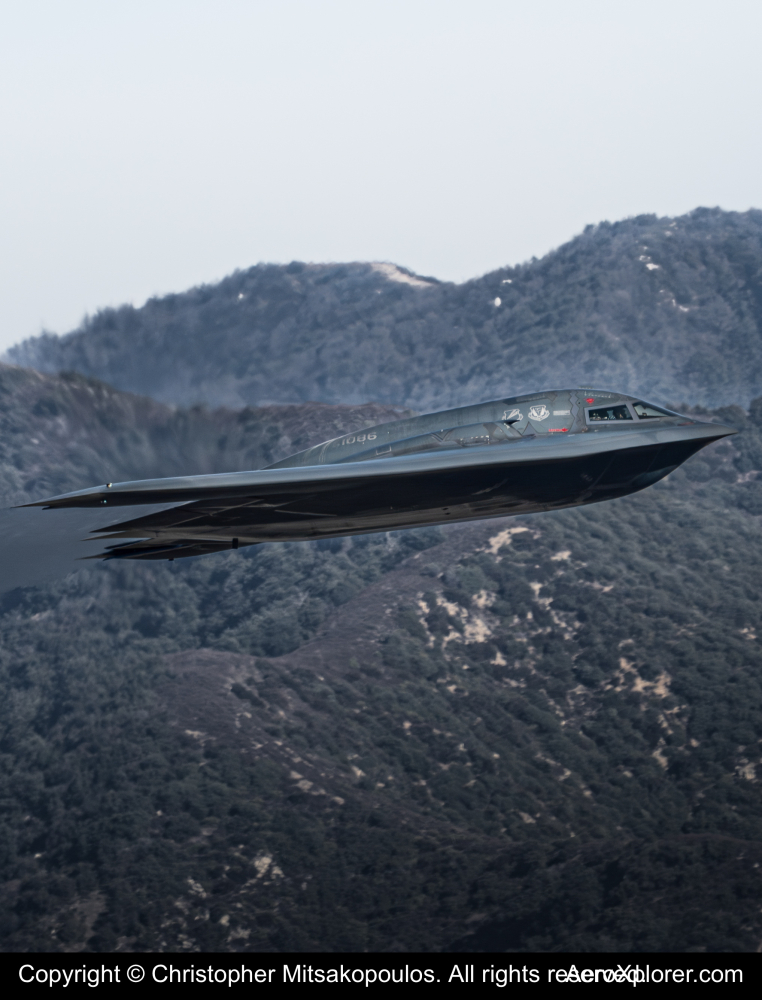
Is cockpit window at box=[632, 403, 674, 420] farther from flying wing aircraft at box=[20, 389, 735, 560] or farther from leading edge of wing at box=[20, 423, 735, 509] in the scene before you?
leading edge of wing at box=[20, 423, 735, 509]

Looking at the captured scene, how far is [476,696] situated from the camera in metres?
62.6

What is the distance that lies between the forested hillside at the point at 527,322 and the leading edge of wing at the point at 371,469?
125ft

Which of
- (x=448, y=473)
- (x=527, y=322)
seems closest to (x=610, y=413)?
(x=448, y=473)

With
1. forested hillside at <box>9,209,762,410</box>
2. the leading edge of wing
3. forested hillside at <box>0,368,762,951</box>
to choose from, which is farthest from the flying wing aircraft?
forested hillside at <box>9,209,762,410</box>

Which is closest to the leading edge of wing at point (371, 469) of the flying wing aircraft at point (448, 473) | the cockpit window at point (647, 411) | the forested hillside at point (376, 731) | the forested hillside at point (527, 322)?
the flying wing aircraft at point (448, 473)

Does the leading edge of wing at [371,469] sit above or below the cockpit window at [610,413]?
below

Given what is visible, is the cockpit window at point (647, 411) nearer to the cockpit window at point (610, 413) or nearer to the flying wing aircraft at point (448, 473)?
the flying wing aircraft at point (448, 473)

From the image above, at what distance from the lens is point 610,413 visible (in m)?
19.5

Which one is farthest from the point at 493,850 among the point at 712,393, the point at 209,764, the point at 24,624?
the point at 712,393

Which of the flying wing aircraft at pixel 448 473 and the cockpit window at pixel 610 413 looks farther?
the cockpit window at pixel 610 413

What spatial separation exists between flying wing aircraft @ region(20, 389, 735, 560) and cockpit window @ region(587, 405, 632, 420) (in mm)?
33

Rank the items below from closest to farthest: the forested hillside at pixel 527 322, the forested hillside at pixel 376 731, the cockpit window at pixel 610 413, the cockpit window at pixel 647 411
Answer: the cockpit window at pixel 610 413
the cockpit window at pixel 647 411
the forested hillside at pixel 376 731
the forested hillside at pixel 527 322

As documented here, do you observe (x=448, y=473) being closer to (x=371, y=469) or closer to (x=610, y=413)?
(x=371, y=469)

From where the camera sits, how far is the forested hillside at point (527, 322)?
68.4 metres
